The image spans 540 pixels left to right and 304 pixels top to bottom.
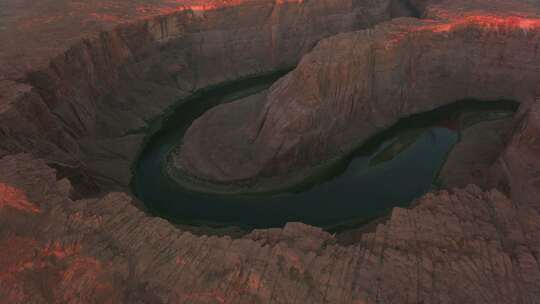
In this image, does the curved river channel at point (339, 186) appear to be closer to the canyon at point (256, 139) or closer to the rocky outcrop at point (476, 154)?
the rocky outcrop at point (476, 154)

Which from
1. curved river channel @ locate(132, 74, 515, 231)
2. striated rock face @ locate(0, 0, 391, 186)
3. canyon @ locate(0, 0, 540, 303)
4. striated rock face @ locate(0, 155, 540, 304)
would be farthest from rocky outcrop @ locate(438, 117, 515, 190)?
striated rock face @ locate(0, 0, 391, 186)

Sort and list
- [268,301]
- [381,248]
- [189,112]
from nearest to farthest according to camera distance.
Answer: [268,301] < [381,248] < [189,112]

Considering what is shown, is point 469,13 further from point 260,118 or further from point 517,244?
point 517,244

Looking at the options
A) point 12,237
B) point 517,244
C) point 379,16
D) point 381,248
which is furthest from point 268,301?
point 379,16

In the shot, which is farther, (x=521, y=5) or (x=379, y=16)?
(x=379, y=16)

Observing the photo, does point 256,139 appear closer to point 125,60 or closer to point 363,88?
point 363,88

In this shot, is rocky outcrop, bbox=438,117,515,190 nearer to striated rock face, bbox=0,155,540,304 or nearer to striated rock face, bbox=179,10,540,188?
striated rock face, bbox=179,10,540,188
